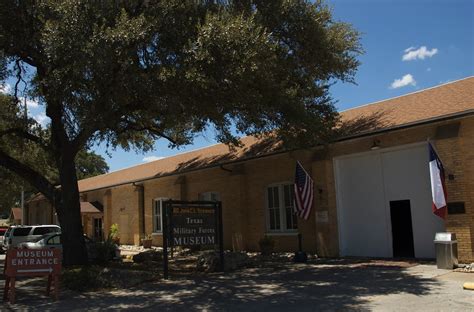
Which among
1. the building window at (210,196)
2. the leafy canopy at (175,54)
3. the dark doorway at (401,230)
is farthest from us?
the building window at (210,196)

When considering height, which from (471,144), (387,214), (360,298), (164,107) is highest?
(164,107)

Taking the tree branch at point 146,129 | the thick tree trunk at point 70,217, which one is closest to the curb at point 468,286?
the tree branch at point 146,129

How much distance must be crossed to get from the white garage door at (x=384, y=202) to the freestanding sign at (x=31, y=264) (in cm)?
1066

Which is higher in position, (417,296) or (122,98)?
(122,98)

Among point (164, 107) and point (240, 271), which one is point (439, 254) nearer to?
point (240, 271)

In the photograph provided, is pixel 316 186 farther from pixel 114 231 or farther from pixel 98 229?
pixel 98 229

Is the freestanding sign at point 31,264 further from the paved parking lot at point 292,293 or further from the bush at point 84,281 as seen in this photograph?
the bush at point 84,281

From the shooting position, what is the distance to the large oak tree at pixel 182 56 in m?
11.2

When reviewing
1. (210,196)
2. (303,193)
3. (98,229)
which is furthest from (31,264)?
(98,229)

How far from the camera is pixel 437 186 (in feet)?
48.4

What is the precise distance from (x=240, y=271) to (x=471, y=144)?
26.3 ft

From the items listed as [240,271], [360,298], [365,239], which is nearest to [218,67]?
[360,298]

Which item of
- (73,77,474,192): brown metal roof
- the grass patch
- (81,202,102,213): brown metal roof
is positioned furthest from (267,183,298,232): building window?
(81,202,102,213): brown metal roof

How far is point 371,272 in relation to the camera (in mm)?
14305
